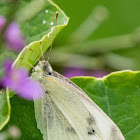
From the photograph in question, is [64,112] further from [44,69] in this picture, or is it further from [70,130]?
[44,69]

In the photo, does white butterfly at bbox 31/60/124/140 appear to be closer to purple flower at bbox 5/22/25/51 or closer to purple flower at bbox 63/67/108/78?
purple flower at bbox 5/22/25/51

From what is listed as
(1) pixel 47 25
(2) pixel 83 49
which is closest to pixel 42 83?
(1) pixel 47 25

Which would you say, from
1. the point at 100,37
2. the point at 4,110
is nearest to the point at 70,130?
the point at 4,110

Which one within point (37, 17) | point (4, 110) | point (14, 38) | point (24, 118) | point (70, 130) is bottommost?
point (70, 130)

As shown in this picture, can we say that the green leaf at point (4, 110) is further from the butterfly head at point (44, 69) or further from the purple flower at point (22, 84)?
the butterfly head at point (44, 69)

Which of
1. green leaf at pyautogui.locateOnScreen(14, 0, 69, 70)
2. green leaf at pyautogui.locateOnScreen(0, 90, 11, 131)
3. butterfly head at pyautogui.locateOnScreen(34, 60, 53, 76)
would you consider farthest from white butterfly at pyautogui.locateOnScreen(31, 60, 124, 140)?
green leaf at pyautogui.locateOnScreen(0, 90, 11, 131)
